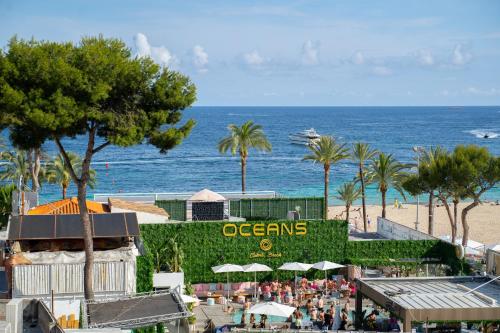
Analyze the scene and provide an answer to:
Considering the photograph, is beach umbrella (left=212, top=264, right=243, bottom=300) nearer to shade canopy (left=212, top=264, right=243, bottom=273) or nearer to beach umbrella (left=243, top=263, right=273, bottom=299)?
shade canopy (left=212, top=264, right=243, bottom=273)

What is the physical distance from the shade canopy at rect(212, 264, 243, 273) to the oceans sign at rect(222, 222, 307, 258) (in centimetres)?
140

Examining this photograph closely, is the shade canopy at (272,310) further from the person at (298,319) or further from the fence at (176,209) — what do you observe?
the fence at (176,209)

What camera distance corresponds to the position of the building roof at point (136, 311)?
18078 millimetres

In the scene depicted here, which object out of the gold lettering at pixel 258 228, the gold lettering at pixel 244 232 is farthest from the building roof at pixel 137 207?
the gold lettering at pixel 258 228

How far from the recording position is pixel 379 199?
85.6 meters

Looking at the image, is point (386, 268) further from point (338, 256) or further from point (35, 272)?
point (35, 272)

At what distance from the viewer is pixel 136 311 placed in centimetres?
1889

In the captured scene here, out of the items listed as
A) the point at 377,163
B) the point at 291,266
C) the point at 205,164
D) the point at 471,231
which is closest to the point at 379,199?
the point at 471,231

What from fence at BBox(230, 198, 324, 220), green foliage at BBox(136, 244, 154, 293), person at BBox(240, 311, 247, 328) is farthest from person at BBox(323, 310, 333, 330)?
fence at BBox(230, 198, 324, 220)

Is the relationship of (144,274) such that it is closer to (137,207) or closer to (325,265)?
(137,207)

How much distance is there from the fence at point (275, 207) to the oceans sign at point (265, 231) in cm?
416

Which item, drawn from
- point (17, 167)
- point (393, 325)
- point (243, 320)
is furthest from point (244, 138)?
point (393, 325)

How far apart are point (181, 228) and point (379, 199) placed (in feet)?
187

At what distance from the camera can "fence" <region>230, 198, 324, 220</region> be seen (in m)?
36.2
